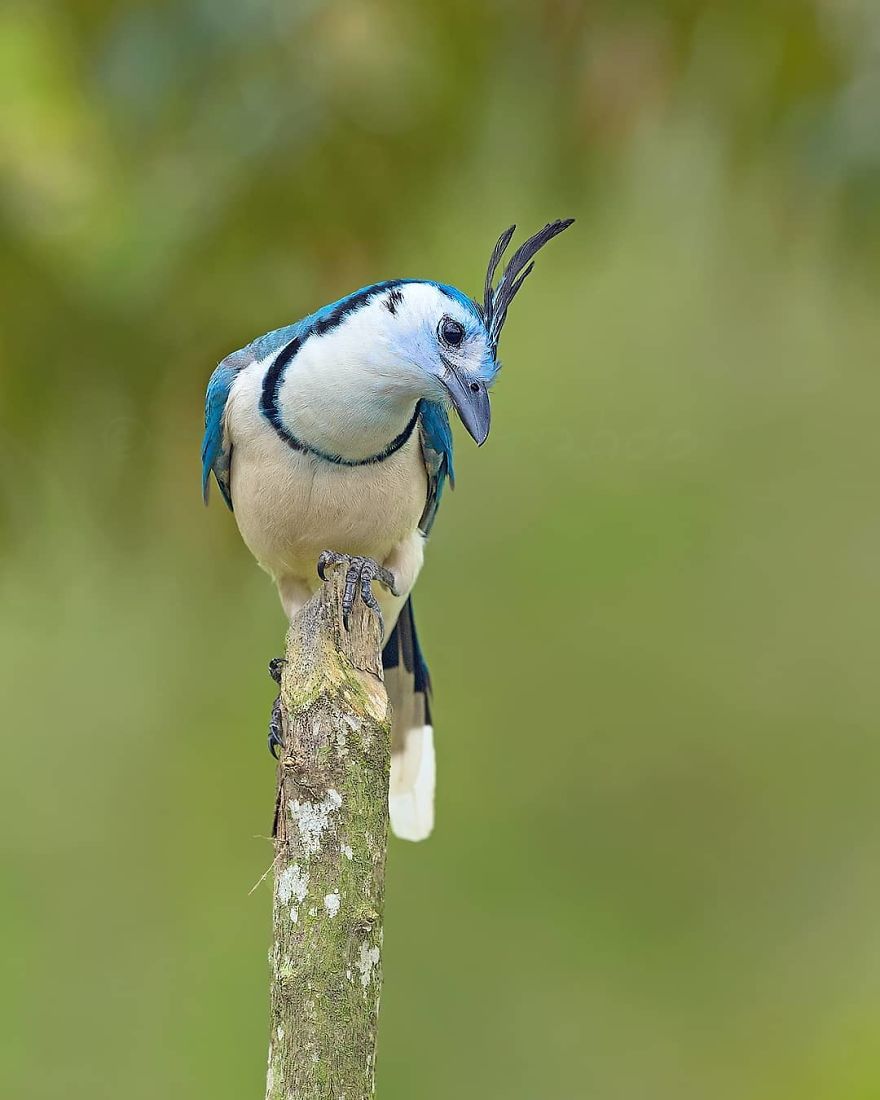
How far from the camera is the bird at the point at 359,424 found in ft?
12.7

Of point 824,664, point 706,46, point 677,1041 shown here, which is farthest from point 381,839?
point 824,664

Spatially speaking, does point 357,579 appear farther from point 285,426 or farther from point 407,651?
point 407,651

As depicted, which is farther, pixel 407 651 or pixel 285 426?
pixel 407 651

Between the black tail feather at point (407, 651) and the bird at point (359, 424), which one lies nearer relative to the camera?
the bird at point (359, 424)

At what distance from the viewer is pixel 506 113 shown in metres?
4.93

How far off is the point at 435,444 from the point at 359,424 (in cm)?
45

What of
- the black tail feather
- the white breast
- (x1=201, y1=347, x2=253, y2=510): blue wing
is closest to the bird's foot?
the white breast

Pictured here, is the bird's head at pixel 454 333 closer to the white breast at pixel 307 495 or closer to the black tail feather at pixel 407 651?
the white breast at pixel 307 495

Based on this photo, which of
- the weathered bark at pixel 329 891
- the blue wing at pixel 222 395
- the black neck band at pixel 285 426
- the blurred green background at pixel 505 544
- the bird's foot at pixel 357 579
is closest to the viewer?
the weathered bark at pixel 329 891

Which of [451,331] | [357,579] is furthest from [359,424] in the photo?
[357,579]

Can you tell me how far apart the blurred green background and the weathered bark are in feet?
7.28

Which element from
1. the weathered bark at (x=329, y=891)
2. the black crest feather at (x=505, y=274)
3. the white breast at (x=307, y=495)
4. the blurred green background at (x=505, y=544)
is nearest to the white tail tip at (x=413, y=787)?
the blurred green background at (x=505, y=544)

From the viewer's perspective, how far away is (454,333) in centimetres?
384

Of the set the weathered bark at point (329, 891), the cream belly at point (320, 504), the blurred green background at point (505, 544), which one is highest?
the blurred green background at point (505, 544)
